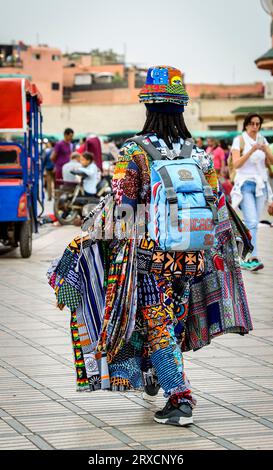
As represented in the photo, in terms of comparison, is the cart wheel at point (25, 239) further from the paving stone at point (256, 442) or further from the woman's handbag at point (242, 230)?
the paving stone at point (256, 442)

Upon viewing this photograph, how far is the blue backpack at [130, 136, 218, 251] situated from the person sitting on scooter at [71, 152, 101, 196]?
14850 millimetres

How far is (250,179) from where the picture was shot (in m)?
13.0

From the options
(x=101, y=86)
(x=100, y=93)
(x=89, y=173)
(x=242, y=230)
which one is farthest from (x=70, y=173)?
(x=101, y=86)

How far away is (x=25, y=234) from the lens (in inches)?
575

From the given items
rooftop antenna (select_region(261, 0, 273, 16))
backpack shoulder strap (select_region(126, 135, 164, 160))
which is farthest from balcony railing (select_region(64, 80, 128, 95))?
backpack shoulder strap (select_region(126, 135, 164, 160))

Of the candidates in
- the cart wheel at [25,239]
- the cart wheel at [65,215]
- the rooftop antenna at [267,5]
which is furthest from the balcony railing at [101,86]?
the rooftop antenna at [267,5]

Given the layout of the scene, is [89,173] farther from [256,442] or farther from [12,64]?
[12,64]

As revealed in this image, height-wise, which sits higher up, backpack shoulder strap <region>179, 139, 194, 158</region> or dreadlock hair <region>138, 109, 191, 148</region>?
dreadlock hair <region>138, 109, 191, 148</region>

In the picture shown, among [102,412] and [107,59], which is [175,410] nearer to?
[102,412]

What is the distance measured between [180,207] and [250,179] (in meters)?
7.27

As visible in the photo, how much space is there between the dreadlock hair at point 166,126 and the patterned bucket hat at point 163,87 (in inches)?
3.2

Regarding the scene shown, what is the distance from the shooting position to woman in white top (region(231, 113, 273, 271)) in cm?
1291

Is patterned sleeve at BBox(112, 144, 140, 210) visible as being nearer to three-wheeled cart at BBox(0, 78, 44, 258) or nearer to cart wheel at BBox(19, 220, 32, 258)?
three-wheeled cart at BBox(0, 78, 44, 258)
